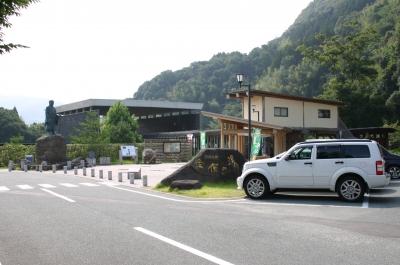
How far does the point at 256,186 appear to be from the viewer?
13383 mm

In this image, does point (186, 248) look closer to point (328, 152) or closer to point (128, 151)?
point (328, 152)

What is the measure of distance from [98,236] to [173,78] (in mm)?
116237

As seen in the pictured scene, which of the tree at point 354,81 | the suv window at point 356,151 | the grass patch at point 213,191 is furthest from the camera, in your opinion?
the tree at point 354,81

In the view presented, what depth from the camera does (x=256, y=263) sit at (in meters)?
5.89

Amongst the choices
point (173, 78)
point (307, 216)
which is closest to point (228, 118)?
point (307, 216)

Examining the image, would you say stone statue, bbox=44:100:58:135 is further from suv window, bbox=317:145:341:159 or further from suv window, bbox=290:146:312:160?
suv window, bbox=317:145:341:159

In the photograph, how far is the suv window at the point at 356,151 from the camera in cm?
1231

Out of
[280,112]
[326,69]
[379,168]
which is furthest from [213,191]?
[326,69]

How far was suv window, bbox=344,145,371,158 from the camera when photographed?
12312mm

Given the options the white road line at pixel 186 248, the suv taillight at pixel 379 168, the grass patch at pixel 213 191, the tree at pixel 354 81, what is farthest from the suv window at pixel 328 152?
the tree at pixel 354 81

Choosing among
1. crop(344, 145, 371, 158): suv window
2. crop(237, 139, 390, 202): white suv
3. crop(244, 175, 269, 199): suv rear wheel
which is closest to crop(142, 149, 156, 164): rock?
crop(244, 175, 269, 199): suv rear wheel

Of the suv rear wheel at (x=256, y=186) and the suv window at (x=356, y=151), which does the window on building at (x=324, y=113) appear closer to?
the suv window at (x=356, y=151)

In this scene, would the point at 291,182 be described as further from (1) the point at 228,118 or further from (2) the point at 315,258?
(1) the point at 228,118

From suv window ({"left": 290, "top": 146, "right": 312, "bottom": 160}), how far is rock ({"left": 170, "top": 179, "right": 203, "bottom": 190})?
4386 millimetres
